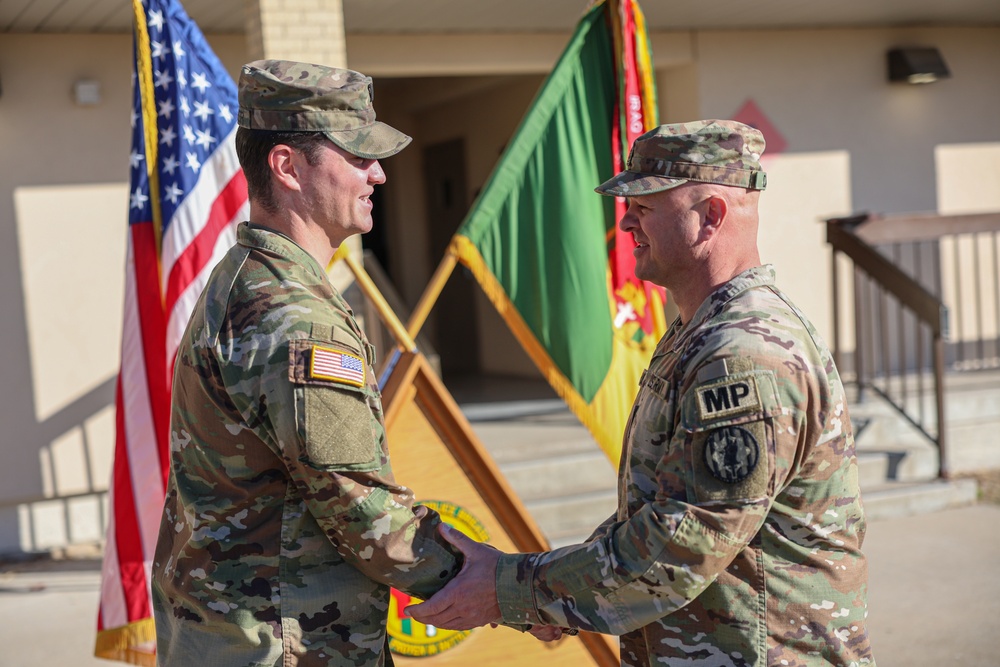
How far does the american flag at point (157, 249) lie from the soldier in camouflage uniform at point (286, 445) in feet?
5.59

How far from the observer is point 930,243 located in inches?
363

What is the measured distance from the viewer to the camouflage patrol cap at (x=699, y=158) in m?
1.95

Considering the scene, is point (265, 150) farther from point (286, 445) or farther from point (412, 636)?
point (412, 636)

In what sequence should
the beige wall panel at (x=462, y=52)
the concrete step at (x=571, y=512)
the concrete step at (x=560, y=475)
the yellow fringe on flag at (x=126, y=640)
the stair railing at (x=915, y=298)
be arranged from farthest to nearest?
the beige wall panel at (x=462, y=52) → the stair railing at (x=915, y=298) → the concrete step at (x=560, y=475) → the concrete step at (x=571, y=512) → the yellow fringe on flag at (x=126, y=640)

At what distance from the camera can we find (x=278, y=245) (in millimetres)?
2047

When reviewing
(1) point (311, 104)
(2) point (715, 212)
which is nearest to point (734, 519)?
(2) point (715, 212)

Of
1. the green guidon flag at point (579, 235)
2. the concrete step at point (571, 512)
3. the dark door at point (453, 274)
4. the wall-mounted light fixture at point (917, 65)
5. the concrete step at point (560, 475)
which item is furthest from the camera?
the dark door at point (453, 274)

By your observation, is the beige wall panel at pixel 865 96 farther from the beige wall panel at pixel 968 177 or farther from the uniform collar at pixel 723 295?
the uniform collar at pixel 723 295

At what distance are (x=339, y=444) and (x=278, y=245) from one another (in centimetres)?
43

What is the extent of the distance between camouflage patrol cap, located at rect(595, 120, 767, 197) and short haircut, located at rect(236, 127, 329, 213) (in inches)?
23.2

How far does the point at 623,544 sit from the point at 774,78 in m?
7.39

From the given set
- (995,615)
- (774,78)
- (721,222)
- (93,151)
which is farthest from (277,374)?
(774,78)

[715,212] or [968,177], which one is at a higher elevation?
[968,177]

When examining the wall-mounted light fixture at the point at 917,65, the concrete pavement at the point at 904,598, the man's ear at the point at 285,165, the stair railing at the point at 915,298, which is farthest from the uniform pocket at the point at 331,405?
the wall-mounted light fixture at the point at 917,65
